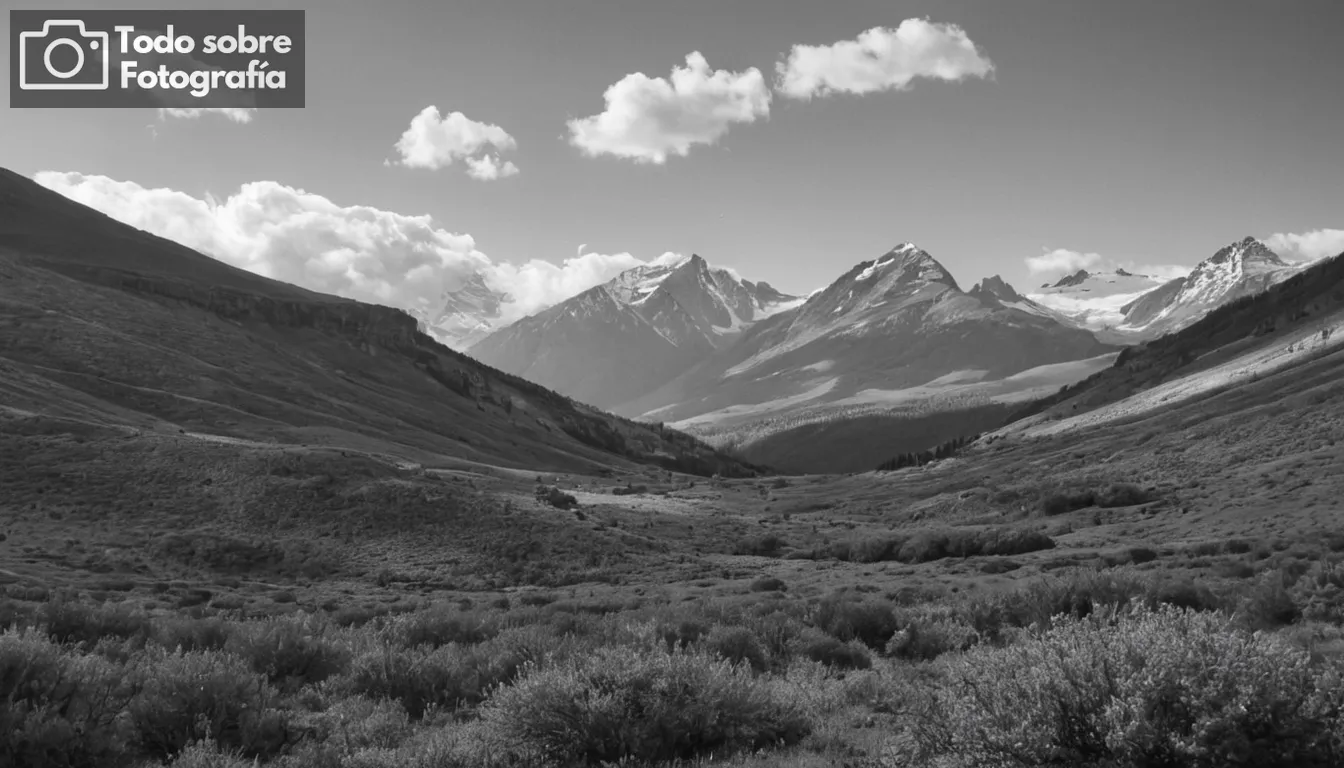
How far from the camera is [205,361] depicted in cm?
11212

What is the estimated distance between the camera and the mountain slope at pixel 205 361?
8325 cm

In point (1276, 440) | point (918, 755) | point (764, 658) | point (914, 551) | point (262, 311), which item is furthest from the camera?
point (262, 311)

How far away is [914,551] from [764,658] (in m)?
35.2

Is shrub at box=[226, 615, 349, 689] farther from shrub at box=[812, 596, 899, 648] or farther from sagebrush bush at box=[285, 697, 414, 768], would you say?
shrub at box=[812, 596, 899, 648]

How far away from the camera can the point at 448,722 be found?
32.3 ft

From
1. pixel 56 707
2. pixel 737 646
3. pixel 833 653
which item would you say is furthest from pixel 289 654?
pixel 833 653

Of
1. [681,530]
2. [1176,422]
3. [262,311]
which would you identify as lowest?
[681,530]

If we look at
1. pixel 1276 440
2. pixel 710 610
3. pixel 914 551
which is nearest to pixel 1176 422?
pixel 1276 440

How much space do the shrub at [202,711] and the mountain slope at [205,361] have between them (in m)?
69.2

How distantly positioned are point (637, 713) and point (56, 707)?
6198 millimetres

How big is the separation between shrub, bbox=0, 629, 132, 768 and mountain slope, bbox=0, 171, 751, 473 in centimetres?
6844

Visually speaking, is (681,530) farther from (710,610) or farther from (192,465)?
(710,610)

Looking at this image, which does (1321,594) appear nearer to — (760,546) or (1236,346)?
(760,546)

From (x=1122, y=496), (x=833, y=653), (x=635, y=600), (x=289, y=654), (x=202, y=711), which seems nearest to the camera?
(x=202, y=711)
